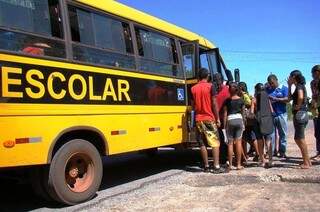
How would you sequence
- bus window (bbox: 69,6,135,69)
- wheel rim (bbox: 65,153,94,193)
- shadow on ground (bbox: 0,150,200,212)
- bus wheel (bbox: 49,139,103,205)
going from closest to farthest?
bus wheel (bbox: 49,139,103,205) < wheel rim (bbox: 65,153,94,193) < bus window (bbox: 69,6,135,69) < shadow on ground (bbox: 0,150,200,212)

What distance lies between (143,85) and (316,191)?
3.20 metres

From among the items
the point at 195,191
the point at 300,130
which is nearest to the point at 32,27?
the point at 195,191

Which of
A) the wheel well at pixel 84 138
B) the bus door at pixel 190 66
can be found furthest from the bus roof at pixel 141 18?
the wheel well at pixel 84 138

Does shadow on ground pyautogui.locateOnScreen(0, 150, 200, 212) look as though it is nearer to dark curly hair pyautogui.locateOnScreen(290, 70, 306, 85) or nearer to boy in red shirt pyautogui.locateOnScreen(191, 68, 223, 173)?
boy in red shirt pyautogui.locateOnScreen(191, 68, 223, 173)

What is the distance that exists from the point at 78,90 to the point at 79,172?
3.90ft

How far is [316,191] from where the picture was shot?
23.6 ft

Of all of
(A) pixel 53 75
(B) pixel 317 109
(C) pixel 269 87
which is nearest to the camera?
(A) pixel 53 75

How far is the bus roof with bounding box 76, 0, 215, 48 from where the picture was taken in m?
7.65

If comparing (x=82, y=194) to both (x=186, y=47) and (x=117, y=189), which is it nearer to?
(x=117, y=189)

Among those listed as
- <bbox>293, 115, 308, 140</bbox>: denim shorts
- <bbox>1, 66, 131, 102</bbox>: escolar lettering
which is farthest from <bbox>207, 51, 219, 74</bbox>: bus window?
<bbox>1, 66, 131, 102</bbox>: escolar lettering

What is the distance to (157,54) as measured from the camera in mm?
9094

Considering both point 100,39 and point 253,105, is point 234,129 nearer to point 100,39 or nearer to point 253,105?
point 253,105

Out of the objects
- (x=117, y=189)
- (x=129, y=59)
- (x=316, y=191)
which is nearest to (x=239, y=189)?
(x=316, y=191)

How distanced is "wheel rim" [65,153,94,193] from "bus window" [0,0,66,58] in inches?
57.1
